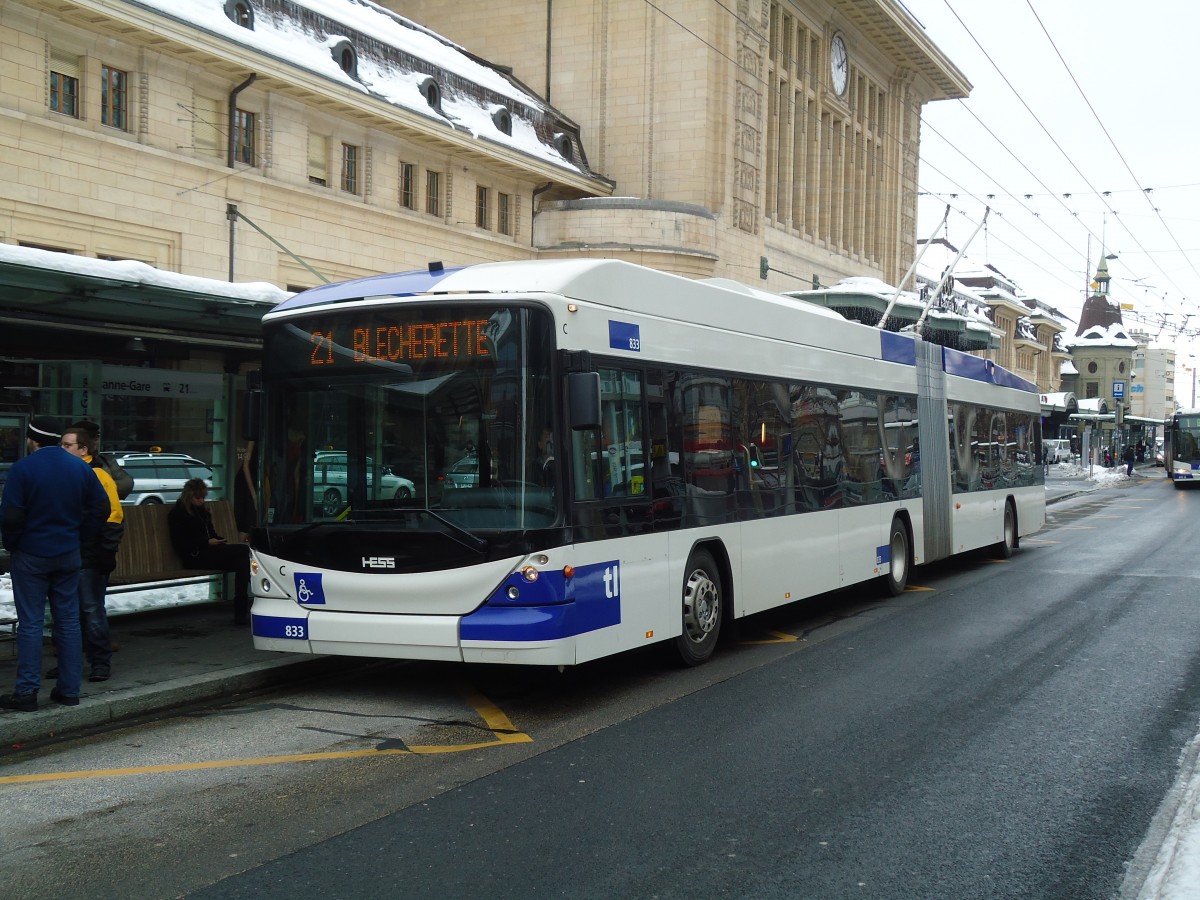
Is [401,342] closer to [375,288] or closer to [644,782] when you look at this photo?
[375,288]

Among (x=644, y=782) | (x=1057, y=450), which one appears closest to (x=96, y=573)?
(x=644, y=782)

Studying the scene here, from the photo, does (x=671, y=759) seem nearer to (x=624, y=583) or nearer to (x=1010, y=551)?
(x=624, y=583)

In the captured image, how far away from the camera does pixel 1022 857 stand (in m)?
5.38

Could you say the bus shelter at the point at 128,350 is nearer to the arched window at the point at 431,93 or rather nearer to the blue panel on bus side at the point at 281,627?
the blue panel on bus side at the point at 281,627

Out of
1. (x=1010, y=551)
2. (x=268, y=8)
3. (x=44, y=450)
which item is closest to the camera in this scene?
(x=44, y=450)

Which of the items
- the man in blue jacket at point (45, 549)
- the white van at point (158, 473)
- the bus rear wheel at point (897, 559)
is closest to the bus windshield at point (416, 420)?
the man in blue jacket at point (45, 549)

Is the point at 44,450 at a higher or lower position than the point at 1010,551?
higher

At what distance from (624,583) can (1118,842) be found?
387cm

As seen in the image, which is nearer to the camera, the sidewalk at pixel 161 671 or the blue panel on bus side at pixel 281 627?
the sidewalk at pixel 161 671

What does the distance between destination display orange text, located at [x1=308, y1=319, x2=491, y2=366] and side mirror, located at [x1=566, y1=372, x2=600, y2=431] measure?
24.6 inches

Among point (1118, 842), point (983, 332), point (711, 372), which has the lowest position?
point (1118, 842)

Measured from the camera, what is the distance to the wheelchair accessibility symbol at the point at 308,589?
8531 millimetres

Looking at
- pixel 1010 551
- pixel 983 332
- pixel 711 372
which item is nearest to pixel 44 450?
pixel 711 372

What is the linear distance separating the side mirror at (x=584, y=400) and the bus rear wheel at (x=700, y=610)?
6.97ft
